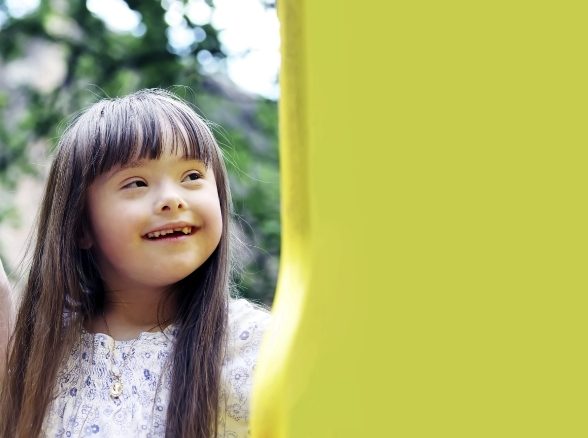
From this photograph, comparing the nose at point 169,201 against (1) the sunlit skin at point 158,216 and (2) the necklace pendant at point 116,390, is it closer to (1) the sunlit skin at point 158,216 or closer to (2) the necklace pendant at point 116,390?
(1) the sunlit skin at point 158,216

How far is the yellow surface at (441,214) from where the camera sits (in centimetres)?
52

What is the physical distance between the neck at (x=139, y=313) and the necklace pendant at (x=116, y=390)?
96mm

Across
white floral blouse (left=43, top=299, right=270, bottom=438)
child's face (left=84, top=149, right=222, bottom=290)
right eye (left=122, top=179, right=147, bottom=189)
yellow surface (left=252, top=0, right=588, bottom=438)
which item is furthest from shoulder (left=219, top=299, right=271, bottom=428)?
yellow surface (left=252, top=0, right=588, bottom=438)

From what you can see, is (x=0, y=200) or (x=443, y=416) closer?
(x=443, y=416)

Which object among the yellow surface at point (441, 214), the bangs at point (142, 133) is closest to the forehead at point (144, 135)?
the bangs at point (142, 133)

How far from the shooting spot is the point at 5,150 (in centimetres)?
444

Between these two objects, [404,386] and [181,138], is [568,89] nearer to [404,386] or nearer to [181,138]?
[404,386]

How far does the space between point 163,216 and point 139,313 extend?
7.5 inches

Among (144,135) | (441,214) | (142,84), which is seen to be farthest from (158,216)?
(142,84)

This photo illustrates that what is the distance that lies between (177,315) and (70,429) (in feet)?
0.71

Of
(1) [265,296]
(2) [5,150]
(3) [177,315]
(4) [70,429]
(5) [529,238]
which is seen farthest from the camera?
(2) [5,150]

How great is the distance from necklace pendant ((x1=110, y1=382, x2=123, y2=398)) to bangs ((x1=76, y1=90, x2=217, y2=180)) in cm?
29

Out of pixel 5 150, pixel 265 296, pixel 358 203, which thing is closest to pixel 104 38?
pixel 5 150

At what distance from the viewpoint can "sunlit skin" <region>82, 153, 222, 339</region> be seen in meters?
1.19
